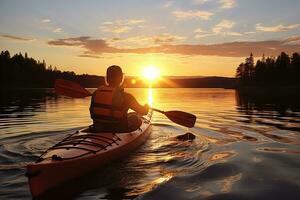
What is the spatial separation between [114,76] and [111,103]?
25.1 inches

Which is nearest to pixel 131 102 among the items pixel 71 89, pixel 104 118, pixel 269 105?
pixel 104 118

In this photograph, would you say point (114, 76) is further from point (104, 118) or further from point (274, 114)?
point (274, 114)

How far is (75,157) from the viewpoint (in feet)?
20.7

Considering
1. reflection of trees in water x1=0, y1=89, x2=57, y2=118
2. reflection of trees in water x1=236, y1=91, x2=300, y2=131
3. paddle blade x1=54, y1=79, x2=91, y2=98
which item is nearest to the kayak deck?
paddle blade x1=54, y1=79, x2=91, y2=98

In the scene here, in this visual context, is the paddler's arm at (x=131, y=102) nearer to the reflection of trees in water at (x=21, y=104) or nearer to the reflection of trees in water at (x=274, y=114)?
the reflection of trees in water at (x=274, y=114)

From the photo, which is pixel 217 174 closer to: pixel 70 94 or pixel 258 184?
pixel 258 184

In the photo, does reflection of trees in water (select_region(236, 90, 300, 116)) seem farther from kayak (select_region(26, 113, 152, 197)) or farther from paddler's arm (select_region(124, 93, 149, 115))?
kayak (select_region(26, 113, 152, 197))

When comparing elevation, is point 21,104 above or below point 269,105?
above

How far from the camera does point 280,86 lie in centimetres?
10050

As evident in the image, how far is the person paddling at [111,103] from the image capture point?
26.2ft

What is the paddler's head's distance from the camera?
26.6 ft

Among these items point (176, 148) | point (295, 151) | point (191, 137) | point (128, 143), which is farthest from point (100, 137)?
point (295, 151)

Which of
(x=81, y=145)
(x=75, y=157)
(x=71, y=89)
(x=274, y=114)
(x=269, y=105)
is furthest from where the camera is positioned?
(x=269, y=105)

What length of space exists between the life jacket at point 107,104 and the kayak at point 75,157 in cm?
41
